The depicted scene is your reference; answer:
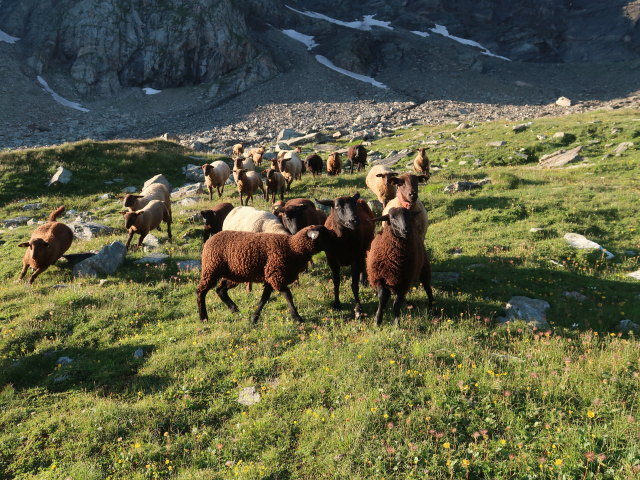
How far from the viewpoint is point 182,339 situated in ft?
25.7

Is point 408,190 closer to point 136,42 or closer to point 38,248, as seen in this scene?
point 38,248

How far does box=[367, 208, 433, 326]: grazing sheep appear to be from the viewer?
→ 25.1 feet

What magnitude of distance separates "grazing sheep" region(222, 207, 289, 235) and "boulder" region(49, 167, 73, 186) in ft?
64.6

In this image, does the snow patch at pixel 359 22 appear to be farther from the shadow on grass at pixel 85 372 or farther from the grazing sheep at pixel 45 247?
the shadow on grass at pixel 85 372

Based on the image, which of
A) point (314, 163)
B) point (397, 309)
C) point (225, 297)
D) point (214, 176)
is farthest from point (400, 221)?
point (314, 163)

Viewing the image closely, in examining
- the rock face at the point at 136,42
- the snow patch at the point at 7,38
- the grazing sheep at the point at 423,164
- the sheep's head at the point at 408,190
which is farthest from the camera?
the rock face at the point at 136,42

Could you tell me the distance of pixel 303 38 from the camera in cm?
13238

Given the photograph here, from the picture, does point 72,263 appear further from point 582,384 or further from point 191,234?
point 582,384

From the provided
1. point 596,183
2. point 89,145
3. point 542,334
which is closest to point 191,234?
point 542,334

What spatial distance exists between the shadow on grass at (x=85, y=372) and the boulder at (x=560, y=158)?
2610 centimetres

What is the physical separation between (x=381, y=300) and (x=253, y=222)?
522cm

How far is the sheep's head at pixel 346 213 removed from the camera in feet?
27.4

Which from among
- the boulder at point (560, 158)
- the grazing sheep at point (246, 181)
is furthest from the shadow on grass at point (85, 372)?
the boulder at point (560, 158)

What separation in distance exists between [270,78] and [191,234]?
100 meters
